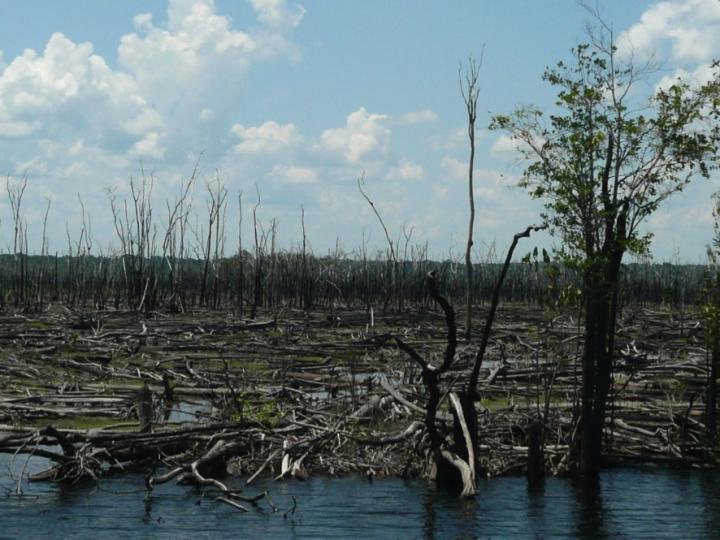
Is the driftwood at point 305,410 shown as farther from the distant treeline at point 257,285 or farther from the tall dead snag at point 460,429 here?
the distant treeline at point 257,285

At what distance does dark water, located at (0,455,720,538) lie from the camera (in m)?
9.75

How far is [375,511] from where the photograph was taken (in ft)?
34.5

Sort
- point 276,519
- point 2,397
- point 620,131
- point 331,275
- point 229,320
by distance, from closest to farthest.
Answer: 1. point 276,519
2. point 620,131
3. point 2,397
4. point 229,320
5. point 331,275

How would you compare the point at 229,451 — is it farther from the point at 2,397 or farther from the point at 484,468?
the point at 2,397

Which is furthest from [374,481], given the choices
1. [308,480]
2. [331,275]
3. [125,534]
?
[331,275]

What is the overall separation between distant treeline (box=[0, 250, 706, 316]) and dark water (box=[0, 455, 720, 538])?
1942 cm

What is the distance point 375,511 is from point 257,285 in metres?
24.7

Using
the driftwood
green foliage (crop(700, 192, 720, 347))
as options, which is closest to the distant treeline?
the driftwood

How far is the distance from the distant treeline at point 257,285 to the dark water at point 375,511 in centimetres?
1942

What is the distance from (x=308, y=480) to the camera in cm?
1183

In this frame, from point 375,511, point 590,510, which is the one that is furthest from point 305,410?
point 590,510

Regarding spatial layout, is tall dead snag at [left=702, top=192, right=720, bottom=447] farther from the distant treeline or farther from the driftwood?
the distant treeline

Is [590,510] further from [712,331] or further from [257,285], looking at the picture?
[257,285]

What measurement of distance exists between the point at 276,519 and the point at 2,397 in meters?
6.34
